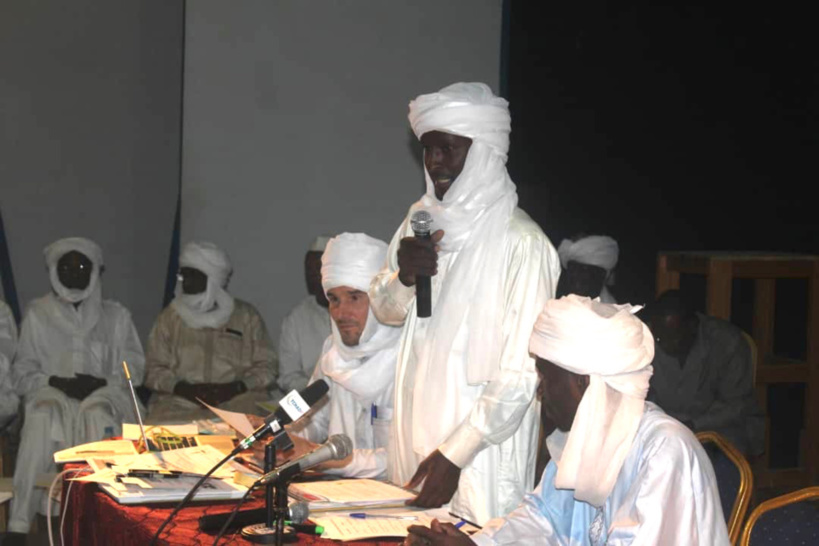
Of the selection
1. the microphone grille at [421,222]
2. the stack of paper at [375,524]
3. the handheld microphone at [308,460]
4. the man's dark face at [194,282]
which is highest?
the microphone grille at [421,222]

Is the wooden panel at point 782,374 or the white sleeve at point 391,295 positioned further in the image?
the wooden panel at point 782,374

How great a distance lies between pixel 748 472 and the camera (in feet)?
8.99

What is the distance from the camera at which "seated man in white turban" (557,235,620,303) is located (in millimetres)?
6410

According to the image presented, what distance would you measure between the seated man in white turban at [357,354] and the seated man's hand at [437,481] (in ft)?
2.04

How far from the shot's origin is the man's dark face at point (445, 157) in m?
3.38

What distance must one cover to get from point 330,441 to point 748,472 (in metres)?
1.10

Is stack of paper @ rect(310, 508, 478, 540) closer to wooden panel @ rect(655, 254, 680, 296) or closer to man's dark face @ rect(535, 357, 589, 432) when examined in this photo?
man's dark face @ rect(535, 357, 589, 432)

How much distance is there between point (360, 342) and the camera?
3.82 m

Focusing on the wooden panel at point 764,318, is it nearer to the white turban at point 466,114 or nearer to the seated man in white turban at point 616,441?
the white turban at point 466,114

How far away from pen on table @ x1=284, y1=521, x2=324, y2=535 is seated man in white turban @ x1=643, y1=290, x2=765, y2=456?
3220mm

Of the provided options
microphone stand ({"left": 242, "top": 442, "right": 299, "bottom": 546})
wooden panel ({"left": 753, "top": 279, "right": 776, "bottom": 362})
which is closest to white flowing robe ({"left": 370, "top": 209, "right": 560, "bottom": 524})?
microphone stand ({"left": 242, "top": 442, "right": 299, "bottom": 546})

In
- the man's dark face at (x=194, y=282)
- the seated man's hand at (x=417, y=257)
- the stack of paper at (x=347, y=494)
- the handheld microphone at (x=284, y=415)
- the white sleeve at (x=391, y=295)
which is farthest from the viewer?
the man's dark face at (x=194, y=282)

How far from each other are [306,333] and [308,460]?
14.3ft

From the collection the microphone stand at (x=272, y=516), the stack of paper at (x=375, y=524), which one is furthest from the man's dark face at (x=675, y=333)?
the microphone stand at (x=272, y=516)
